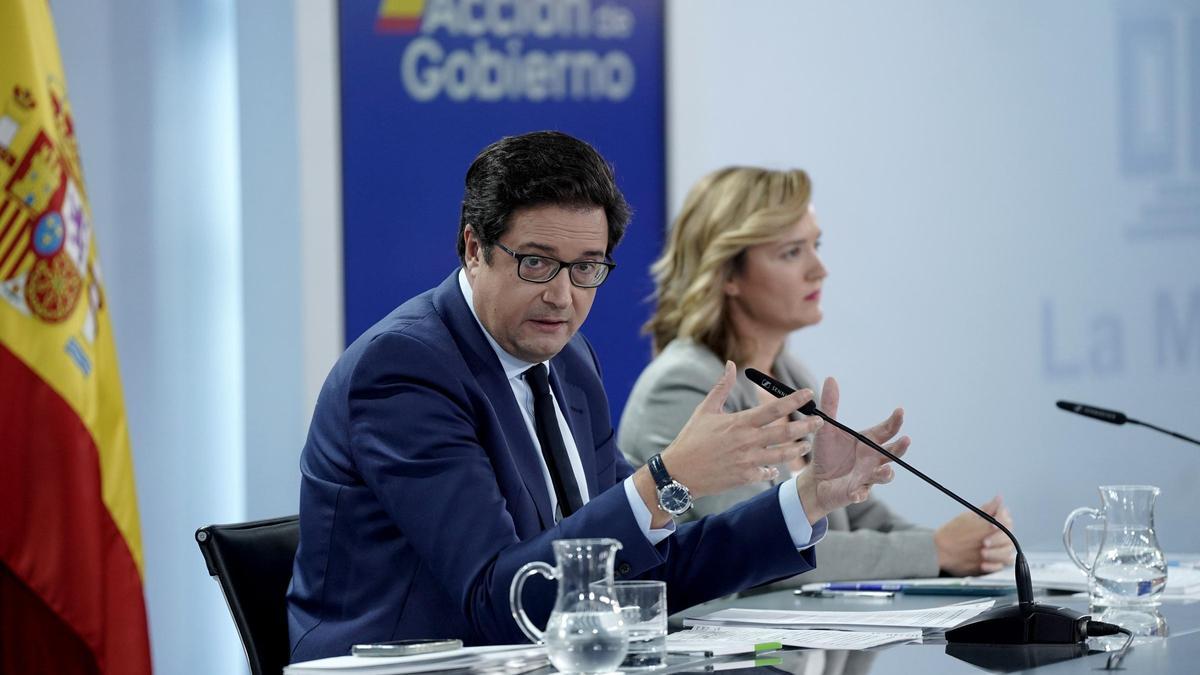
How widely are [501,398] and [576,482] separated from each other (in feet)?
0.63

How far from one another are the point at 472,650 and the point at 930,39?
11.5 ft

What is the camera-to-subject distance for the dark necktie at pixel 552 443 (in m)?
2.05

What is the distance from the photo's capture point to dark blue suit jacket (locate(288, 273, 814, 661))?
1726 mm

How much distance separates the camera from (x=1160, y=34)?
14.7ft

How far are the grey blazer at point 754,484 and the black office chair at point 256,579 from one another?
845 millimetres

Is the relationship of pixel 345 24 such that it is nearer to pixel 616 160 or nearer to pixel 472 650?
pixel 616 160

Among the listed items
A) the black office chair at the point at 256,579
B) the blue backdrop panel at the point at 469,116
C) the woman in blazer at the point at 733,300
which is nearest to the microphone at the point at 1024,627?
the black office chair at the point at 256,579

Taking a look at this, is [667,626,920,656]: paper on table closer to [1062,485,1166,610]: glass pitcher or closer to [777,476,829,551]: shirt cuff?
[777,476,829,551]: shirt cuff

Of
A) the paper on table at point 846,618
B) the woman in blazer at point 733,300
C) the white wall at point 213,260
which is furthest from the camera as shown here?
the white wall at point 213,260

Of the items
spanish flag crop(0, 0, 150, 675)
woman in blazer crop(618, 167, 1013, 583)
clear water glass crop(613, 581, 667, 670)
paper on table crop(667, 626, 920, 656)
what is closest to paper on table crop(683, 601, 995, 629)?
Result: paper on table crop(667, 626, 920, 656)

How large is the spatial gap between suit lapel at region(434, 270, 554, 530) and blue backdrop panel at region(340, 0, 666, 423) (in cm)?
203

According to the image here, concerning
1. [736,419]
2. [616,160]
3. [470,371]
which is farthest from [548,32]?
[736,419]

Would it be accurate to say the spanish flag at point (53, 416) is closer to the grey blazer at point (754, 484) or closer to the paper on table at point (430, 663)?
the grey blazer at point (754, 484)

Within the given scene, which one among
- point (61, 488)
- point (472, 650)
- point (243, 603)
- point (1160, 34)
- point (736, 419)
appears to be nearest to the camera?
point (472, 650)
